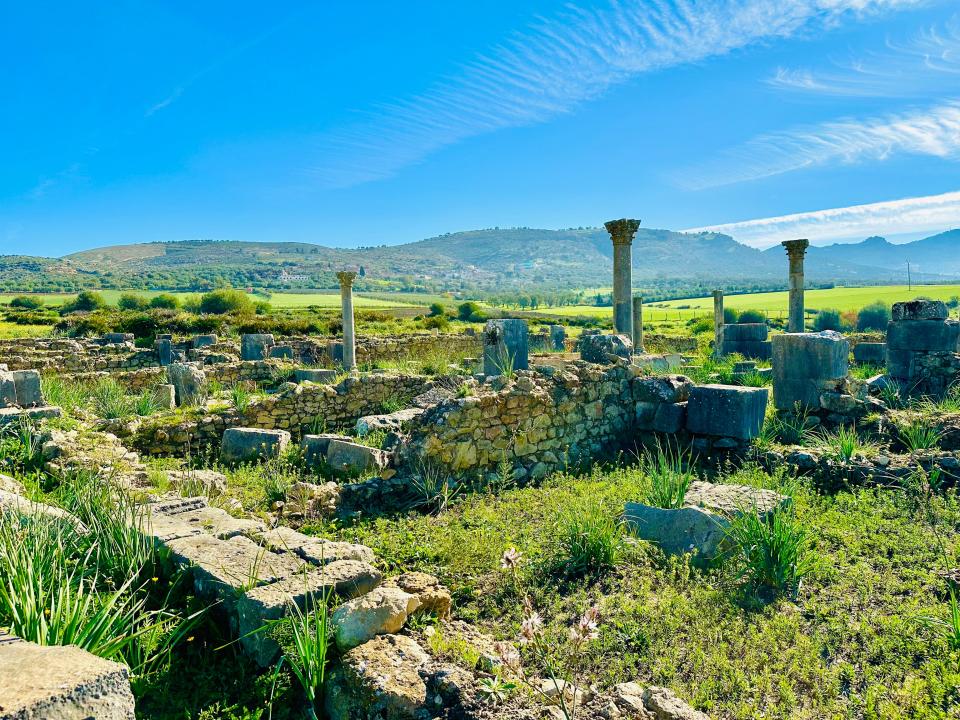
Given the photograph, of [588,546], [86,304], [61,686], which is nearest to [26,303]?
[86,304]

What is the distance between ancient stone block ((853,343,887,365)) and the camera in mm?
22109

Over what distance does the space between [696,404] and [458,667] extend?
684 centimetres

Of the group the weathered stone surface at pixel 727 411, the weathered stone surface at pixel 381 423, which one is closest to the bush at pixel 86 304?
the weathered stone surface at pixel 381 423

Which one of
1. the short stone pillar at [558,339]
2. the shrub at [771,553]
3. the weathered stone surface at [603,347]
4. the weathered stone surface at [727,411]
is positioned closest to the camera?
the shrub at [771,553]

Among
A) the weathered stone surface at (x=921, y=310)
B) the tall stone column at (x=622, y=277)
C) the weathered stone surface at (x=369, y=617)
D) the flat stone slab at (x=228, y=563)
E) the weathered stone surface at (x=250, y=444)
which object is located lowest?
the weathered stone surface at (x=250, y=444)

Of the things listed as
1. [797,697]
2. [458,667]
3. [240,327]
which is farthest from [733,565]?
[240,327]

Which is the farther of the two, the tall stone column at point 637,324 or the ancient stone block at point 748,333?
the tall stone column at point 637,324

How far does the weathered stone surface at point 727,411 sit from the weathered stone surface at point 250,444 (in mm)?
6968

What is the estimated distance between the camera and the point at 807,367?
11477 millimetres

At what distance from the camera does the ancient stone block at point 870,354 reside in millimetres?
22109

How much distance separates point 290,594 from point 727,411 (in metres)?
7.20

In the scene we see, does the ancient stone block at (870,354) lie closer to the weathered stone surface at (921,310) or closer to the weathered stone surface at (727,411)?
the weathered stone surface at (921,310)

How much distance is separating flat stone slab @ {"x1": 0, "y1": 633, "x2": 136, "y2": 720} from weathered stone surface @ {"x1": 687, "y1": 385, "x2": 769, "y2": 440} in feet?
27.8

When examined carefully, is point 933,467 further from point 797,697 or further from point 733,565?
point 797,697
